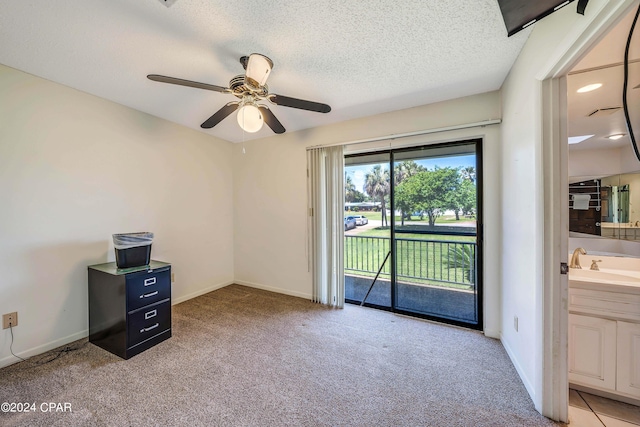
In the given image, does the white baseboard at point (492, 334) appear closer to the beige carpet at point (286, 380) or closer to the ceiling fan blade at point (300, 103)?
the beige carpet at point (286, 380)

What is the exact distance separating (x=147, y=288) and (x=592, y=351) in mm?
3424

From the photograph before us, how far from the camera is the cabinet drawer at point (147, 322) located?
6.50 feet

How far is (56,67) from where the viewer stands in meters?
1.86

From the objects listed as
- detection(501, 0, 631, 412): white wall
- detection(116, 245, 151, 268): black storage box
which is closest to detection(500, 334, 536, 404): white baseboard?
detection(501, 0, 631, 412): white wall

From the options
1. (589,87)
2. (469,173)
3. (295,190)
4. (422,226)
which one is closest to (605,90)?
(589,87)

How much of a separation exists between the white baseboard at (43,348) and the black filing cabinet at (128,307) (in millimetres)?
117

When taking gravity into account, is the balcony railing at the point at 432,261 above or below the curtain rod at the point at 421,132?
below

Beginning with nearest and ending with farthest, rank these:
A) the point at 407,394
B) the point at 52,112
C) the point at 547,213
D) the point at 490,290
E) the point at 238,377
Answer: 1. the point at 547,213
2. the point at 407,394
3. the point at 238,377
4. the point at 52,112
5. the point at 490,290

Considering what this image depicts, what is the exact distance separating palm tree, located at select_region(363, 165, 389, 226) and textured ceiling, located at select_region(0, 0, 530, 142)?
90 centimetres

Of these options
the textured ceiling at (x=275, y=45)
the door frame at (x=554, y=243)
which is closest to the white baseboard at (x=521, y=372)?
the door frame at (x=554, y=243)

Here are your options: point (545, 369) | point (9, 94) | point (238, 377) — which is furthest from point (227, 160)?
point (545, 369)

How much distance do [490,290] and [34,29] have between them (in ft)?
13.4

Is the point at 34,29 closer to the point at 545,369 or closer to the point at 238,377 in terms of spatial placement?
the point at 238,377

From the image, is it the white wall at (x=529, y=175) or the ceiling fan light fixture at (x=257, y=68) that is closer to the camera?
the white wall at (x=529, y=175)
